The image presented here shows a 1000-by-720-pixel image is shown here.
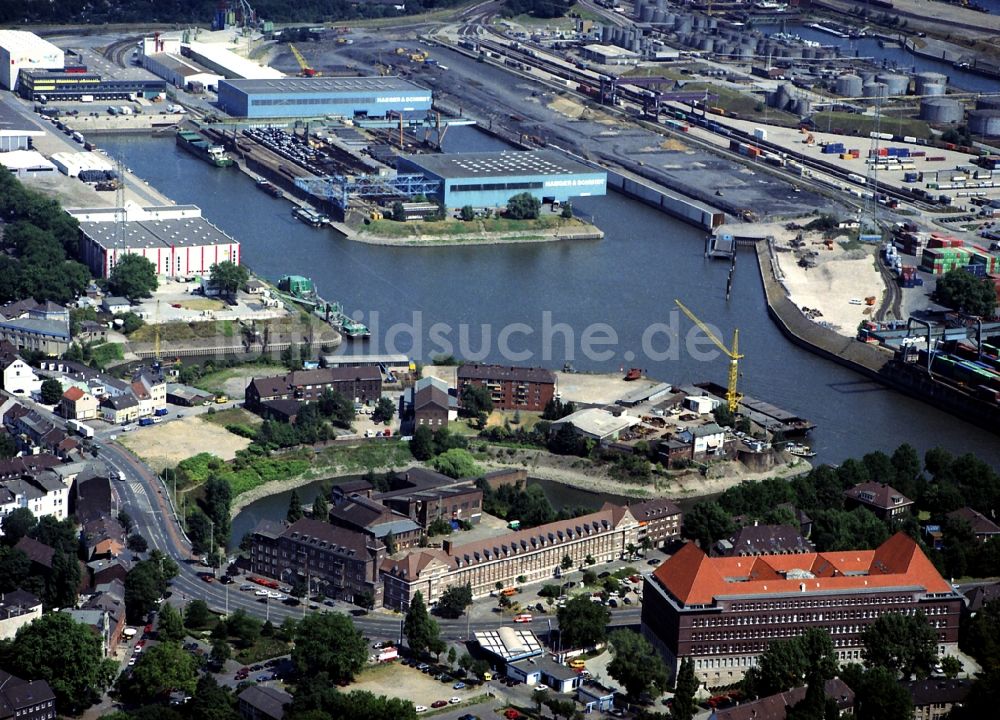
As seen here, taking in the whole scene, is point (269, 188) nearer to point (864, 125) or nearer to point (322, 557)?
point (864, 125)

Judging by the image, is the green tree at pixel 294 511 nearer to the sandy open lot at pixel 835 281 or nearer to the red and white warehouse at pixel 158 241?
the red and white warehouse at pixel 158 241

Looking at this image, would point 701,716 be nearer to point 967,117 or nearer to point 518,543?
point 518,543

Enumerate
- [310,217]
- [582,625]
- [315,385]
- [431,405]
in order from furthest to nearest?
1. [310,217]
2. [315,385]
3. [431,405]
4. [582,625]

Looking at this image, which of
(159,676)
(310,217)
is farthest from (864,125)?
(159,676)

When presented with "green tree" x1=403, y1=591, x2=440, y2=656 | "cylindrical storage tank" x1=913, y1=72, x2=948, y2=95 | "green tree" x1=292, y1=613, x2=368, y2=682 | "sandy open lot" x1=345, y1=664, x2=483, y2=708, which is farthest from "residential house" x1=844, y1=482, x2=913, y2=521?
"cylindrical storage tank" x1=913, y1=72, x2=948, y2=95

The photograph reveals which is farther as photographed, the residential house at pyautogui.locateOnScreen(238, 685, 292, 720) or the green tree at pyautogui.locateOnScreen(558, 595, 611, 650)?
the green tree at pyautogui.locateOnScreen(558, 595, 611, 650)

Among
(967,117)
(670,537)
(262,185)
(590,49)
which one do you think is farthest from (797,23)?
(670,537)

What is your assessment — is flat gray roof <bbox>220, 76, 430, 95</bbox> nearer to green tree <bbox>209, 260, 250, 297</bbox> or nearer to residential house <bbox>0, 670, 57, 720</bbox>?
green tree <bbox>209, 260, 250, 297</bbox>
